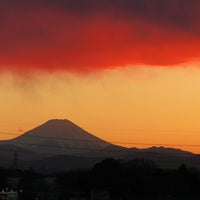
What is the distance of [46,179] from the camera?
518 ft

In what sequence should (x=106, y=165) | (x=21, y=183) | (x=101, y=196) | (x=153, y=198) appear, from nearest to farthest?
(x=101, y=196) < (x=153, y=198) < (x=106, y=165) < (x=21, y=183)

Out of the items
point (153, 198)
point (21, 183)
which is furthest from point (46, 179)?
point (153, 198)

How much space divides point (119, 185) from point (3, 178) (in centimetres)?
3061

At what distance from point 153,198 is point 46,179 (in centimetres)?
3482

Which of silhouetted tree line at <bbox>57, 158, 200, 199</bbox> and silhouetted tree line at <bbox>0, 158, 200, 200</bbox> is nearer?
silhouetted tree line at <bbox>57, 158, 200, 199</bbox>

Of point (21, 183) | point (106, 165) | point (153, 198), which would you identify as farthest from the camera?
point (21, 183)

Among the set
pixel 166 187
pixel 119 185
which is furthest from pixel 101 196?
pixel 166 187

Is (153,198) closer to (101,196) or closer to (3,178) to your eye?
(101,196)

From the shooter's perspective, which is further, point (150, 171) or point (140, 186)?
point (150, 171)

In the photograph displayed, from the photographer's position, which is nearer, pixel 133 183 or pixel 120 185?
pixel 120 185

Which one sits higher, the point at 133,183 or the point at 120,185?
the point at 133,183

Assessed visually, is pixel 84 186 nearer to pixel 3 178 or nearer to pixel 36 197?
pixel 36 197

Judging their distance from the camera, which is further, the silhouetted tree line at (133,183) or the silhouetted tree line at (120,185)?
the silhouetted tree line at (120,185)

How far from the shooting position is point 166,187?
13988cm
